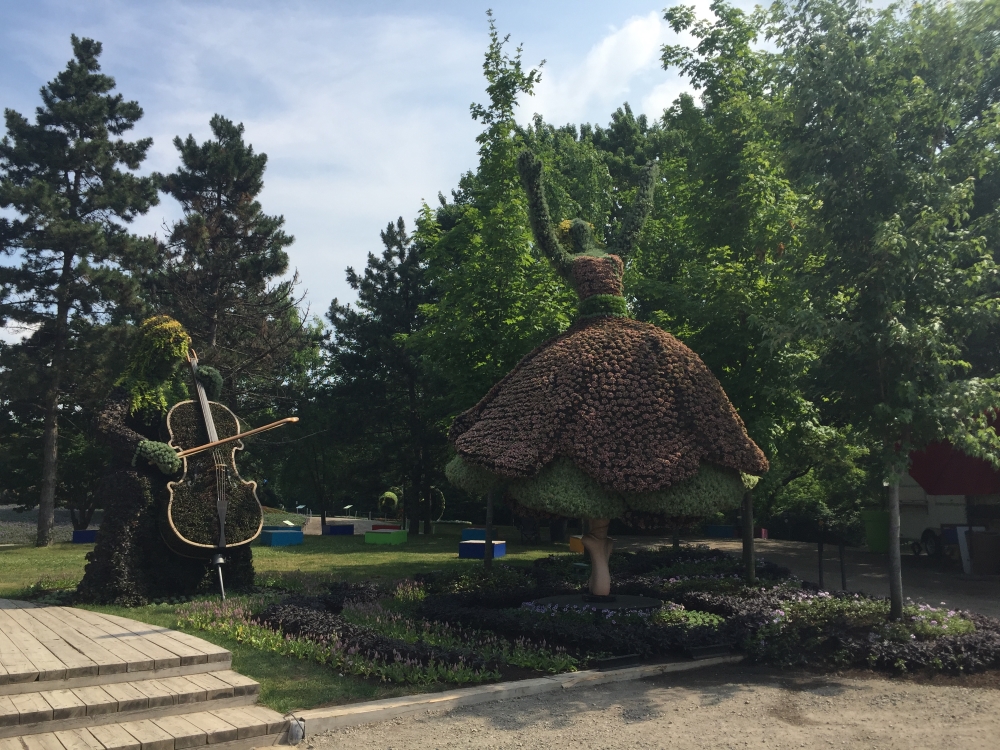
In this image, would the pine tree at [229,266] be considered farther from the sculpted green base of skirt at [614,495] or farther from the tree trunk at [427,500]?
the sculpted green base of skirt at [614,495]

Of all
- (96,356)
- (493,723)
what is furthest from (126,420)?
(96,356)

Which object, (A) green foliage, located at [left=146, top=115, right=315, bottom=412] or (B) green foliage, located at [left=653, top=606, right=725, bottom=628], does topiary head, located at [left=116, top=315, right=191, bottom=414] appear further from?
(A) green foliage, located at [left=146, top=115, right=315, bottom=412]

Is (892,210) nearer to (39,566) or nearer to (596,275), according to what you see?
(596,275)

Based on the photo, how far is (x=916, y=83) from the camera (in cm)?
930

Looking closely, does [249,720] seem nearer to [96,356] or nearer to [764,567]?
[764,567]

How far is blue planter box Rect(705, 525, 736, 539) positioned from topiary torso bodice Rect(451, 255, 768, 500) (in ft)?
71.0

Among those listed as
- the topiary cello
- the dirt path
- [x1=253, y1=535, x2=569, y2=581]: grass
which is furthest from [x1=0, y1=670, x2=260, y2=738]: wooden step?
[x1=253, y1=535, x2=569, y2=581]: grass

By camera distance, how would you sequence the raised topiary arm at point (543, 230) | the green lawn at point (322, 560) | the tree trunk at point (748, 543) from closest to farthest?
the raised topiary arm at point (543, 230) < the tree trunk at point (748, 543) < the green lawn at point (322, 560)

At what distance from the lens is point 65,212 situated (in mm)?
23844

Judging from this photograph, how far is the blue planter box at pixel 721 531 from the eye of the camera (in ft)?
98.2

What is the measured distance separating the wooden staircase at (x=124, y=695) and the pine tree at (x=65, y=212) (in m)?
17.6

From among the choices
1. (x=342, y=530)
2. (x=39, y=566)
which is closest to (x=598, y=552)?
(x=39, y=566)

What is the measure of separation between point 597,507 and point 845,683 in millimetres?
2998

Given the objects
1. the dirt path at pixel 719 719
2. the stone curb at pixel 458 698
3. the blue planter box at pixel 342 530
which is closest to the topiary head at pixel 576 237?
the stone curb at pixel 458 698
